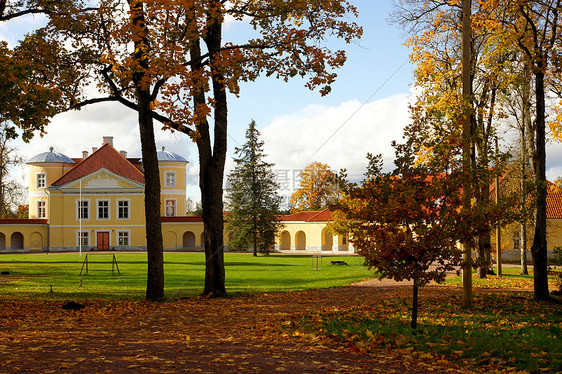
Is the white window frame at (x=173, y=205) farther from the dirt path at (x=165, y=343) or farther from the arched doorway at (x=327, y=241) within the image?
the dirt path at (x=165, y=343)

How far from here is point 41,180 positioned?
6575 cm

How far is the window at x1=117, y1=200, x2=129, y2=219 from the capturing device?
61.4m

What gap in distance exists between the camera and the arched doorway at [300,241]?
211 ft

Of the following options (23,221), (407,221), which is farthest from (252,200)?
(407,221)

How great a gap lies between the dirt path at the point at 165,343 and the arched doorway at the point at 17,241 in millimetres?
51537

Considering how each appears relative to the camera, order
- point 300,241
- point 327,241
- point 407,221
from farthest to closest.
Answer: point 300,241, point 327,241, point 407,221

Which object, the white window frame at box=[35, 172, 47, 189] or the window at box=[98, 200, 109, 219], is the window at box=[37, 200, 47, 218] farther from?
the window at box=[98, 200, 109, 219]

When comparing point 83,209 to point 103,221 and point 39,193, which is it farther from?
point 39,193

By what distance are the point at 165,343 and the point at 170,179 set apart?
6178cm

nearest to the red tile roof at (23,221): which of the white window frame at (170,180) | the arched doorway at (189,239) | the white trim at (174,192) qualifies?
the white trim at (174,192)

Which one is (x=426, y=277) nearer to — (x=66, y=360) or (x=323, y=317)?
(x=323, y=317)

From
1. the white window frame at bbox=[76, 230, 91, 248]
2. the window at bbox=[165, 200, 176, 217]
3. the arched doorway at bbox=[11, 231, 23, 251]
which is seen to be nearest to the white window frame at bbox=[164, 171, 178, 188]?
the window at bbox=[165, 200, 176, 217]

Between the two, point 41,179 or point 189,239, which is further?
point 41,179

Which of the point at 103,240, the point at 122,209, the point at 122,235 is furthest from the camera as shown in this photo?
the point at 122,235
